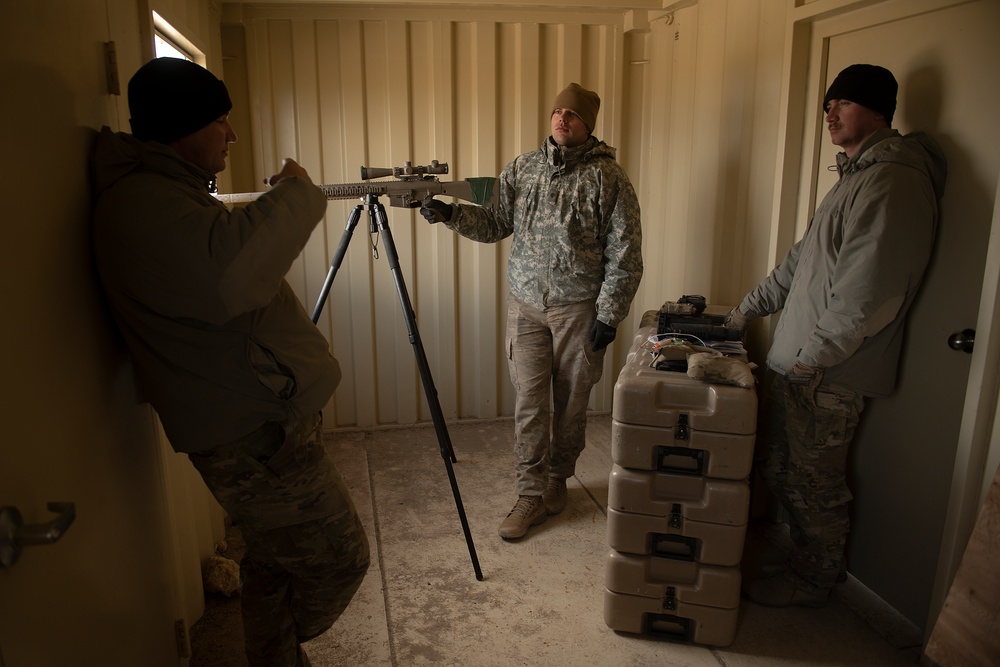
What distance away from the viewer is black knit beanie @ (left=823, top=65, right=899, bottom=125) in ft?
6.61

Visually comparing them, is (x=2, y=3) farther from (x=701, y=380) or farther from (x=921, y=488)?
(x=921, y=488)

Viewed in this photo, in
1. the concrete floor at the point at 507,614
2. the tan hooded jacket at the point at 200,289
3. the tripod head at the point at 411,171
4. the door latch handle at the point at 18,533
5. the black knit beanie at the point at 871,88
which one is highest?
the black knit beanie at the point at 871,88

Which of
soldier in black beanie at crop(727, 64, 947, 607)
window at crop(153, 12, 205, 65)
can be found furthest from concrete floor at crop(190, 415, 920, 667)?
window at crop(153, 12, 205, 65)

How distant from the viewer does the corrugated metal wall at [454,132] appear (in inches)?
131

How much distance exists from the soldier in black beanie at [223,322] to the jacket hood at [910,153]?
5.35 ft

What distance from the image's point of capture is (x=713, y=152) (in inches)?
123

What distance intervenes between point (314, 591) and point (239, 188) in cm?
245

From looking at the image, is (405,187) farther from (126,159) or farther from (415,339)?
(126,159)

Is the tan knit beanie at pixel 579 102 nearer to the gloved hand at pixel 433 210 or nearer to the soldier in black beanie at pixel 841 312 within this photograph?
the gloved hand at pixel 433 210

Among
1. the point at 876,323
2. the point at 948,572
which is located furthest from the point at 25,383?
the point at 948,572

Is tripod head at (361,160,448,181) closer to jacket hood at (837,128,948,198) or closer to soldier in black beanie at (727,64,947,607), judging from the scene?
soldier in black beanie at (727,64,947,607)

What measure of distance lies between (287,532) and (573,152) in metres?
1.85

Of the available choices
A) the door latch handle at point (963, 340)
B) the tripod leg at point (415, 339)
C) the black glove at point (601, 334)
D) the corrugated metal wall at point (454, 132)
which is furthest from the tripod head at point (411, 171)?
the door latch handle at point (963, 340)

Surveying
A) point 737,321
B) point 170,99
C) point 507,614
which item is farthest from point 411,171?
point 507,614
